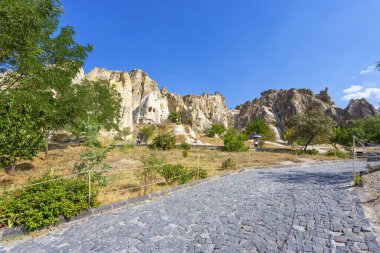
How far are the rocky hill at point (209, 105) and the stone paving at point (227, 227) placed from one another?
59830 mm

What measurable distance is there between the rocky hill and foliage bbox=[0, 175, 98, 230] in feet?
193

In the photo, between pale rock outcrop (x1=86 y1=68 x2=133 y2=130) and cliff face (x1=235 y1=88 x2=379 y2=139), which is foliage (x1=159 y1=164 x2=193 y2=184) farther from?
cliff face (x1=235 y1=88 x2=379 y2=139)

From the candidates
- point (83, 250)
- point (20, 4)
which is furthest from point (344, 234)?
point (20, 4)

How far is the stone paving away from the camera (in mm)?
4137

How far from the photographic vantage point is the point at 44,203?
220 inches

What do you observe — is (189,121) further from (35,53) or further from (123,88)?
(35,53)

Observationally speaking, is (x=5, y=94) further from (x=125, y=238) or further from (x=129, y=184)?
(x=125, y=238)

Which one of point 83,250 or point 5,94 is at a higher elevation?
point 5,94

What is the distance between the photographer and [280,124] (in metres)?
101

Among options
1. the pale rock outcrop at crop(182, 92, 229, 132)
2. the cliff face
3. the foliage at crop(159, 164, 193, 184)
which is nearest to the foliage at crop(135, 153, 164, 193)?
the foliage at crop(159, 164, 193, 184)

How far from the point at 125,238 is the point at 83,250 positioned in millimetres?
837

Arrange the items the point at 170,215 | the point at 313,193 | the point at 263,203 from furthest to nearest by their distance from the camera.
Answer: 1. the point at 313,193
2. the point at 263,203
3. the point at 170,215

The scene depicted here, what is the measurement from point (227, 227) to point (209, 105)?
349ft

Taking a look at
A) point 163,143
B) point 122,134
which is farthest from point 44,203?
point 122,134
